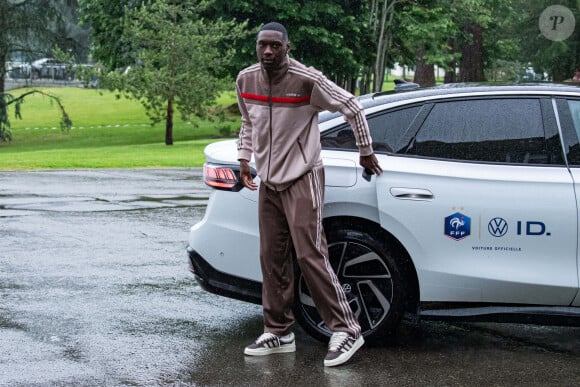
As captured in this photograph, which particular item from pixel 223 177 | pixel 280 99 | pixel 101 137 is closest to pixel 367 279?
pixel 223 177

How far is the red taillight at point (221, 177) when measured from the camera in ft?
21.2

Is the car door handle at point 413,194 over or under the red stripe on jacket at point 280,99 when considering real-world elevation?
under

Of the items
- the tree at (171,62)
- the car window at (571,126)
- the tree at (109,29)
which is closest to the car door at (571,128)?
the car window at (571,126)

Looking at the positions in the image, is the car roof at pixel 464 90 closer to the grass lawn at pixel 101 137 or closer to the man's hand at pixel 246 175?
the man's hand at pixel 246 175

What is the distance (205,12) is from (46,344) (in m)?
35.2

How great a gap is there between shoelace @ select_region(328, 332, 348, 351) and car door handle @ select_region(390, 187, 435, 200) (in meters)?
0.82

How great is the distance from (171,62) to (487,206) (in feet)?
99.9

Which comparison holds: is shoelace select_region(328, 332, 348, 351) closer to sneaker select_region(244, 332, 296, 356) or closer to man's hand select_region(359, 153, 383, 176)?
sneaker select_region(244, 332, 296, 356)

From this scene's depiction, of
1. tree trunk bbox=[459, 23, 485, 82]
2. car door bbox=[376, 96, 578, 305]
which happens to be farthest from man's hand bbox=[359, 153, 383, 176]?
Result: tree trunk bbox=[459, 23, 485, 82]

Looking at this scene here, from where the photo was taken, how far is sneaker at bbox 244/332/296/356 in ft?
20.6

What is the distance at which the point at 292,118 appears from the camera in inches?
235

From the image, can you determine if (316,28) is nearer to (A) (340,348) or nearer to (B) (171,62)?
(B) (171,62)

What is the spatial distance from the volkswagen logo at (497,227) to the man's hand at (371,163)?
67cm

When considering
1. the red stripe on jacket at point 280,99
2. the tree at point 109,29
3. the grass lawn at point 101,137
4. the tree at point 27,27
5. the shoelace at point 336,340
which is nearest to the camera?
the red stripe on jacket at point 280,99
